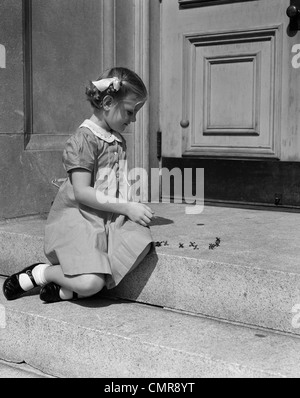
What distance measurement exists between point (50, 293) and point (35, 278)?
5.6 inches

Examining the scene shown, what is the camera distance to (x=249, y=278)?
2479 millimetres

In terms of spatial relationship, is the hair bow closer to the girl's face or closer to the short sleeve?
the girl's face

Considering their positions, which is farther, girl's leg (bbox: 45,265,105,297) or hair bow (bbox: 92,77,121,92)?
hair bow (bbox: 92,77,121,92)

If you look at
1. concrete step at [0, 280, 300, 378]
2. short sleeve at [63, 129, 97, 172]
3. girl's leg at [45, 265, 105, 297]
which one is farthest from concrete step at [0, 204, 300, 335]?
short sleeve at [63, 129, 97, 172]

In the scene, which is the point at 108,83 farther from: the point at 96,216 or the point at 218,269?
the point at 218,269

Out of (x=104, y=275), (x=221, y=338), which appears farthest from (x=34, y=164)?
(x=221, y=338)

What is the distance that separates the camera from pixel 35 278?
2834 millimetres

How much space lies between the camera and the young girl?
266 centimetres

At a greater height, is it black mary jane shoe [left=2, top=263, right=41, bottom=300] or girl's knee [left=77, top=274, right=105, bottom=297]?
girl's knee [left=77, top=274, right=105, bottom=297]

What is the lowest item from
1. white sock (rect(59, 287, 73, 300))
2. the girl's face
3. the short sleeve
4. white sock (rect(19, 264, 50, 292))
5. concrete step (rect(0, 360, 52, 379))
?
concrete step (rect(0, 360, 52, 379))

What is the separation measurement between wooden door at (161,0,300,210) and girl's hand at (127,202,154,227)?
133cm

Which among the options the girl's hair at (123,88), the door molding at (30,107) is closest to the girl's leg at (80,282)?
the girl's hair at (123,88)

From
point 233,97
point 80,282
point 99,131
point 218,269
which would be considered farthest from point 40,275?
point 233,97

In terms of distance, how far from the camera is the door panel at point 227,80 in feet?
12.2
